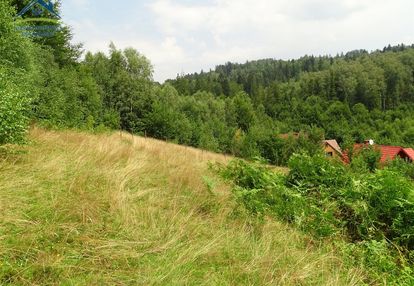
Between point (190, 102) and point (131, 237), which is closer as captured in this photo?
point (131, 237)

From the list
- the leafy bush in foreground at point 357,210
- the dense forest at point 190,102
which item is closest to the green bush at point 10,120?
the dense forest at point 190,102

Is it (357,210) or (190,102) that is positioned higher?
(190,102)

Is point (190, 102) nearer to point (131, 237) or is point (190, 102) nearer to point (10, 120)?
point (10, 120)

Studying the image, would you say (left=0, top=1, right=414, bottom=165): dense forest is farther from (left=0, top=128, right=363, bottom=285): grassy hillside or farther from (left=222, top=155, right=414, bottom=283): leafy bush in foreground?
(left=222, top=155, right=414, bottom=283): leafy bush in foreground

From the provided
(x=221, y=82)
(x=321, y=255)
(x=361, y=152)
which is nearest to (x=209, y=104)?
(x=361, y=152)

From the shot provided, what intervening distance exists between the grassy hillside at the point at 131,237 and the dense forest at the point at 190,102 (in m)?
1.69

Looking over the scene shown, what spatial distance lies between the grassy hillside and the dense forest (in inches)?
66.7

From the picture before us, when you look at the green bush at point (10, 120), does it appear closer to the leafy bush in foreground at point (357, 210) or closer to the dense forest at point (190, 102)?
the dense forest at point (190, 102)

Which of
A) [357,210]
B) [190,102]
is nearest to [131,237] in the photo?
[357,210]

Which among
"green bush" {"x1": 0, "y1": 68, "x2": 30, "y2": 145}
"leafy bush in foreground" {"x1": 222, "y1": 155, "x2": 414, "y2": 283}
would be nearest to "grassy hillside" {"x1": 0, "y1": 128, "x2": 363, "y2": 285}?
"green bush" {"x1": 0, "y1": 68, "x2": 30, "y2": 145}

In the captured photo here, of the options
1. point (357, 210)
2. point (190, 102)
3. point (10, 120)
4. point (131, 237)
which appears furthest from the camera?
point (190, 102)

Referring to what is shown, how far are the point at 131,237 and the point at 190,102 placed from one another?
193 ft

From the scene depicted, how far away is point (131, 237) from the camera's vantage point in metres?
3.31

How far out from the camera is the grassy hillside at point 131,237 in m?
2.70
